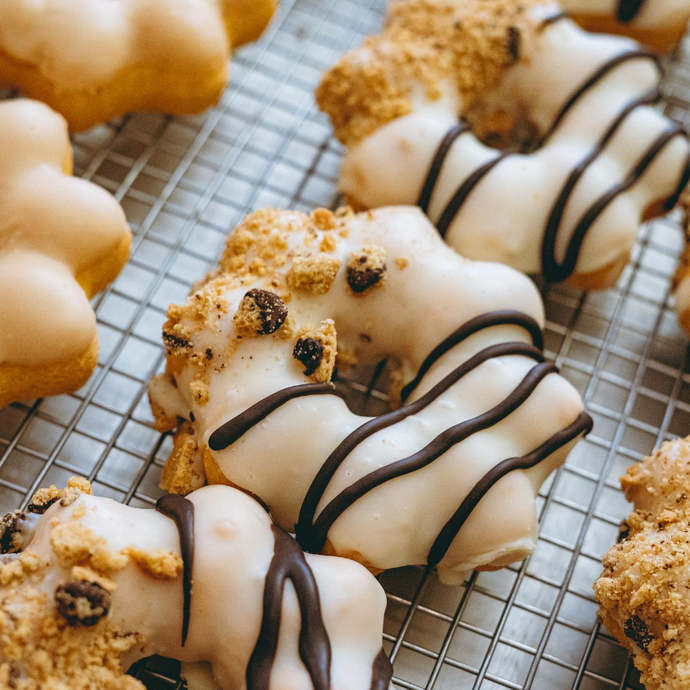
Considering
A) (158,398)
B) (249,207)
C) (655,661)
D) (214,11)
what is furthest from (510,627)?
(214,11)

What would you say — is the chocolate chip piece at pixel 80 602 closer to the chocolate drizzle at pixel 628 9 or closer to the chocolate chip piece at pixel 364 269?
the chocolate chip piece at pixel 364 269

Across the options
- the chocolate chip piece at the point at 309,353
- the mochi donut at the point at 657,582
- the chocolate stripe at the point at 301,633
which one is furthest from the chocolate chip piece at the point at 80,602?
the mochi donut at the point at 657,582

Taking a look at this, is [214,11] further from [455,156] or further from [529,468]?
[529,468]

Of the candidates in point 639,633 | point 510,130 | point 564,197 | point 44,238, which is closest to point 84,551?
point 44,238

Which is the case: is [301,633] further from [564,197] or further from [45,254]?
[564,197]

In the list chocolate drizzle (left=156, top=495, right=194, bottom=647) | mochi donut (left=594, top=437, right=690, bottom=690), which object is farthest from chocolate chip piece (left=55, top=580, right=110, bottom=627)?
mochi donut (left=594, top=437, right=690, bottom=690)
